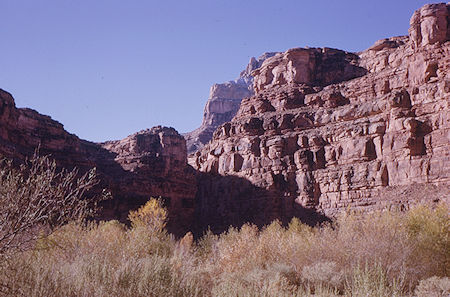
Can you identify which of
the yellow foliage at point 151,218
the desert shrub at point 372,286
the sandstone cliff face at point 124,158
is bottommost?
the yellow foliage at point 151,218

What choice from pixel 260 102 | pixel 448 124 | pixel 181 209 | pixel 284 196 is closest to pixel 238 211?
pixel 284 196

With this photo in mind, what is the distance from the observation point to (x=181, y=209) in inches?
2149

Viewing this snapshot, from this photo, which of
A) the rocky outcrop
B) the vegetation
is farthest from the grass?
the rocky outcrop

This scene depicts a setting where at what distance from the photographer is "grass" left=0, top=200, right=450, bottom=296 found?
7195 mm

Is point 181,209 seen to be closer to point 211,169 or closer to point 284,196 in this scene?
point 211,169

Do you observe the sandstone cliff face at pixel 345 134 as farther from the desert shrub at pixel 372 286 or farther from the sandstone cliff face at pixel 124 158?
the desert shrub at pixel 372 286

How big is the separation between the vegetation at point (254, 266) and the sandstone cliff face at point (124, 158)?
104ft

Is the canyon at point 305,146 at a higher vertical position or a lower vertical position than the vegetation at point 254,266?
higher

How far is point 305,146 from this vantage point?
44.7 metres

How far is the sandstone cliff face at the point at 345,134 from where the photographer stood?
3434 cm

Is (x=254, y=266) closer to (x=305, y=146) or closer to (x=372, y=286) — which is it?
(x=372, y=286)

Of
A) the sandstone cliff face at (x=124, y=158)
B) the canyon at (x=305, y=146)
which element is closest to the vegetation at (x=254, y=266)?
the canyon at (x=305, y=146)

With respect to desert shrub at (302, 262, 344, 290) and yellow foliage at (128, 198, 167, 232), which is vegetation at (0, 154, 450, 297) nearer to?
desert shrub at (302, 262, 344, 290)

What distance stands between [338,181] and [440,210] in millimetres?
20219
